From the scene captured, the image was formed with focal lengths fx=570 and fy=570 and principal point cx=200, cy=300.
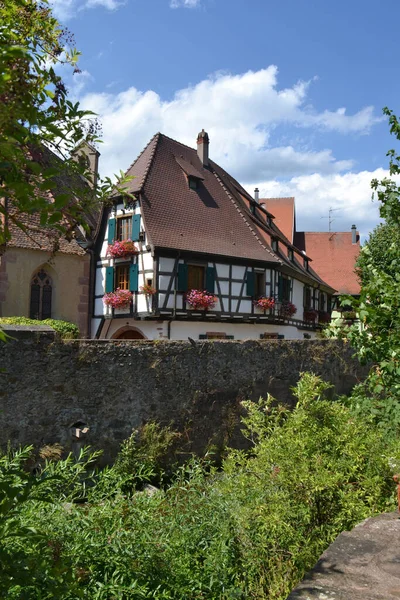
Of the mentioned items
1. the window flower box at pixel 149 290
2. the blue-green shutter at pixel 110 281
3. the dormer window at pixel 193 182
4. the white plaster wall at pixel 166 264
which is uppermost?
the dormer window at pixel 193 182

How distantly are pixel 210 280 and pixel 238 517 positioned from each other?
13.7 metres

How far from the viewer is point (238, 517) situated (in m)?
4.81

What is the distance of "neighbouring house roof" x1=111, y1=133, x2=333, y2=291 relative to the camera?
18.2 metres

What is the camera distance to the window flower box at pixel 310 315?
23.7 metres

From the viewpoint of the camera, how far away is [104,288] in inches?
732

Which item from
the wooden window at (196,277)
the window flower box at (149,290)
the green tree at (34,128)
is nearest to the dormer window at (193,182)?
the wooden window at (196,277)

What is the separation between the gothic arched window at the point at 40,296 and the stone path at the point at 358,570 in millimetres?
14542

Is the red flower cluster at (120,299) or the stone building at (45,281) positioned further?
the red flower cluster at (120,299)

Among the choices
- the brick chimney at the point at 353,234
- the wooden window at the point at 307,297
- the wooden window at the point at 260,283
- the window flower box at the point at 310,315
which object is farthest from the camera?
the brick chimney at the point at 353,234

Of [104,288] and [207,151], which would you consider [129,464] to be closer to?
[104,288]

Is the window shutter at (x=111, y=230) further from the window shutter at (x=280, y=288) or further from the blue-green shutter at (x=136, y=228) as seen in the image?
the window shutter at (x=280, y=288)

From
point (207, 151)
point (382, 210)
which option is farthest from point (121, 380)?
point (207, 151)

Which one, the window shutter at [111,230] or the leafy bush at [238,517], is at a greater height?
the window shutter at [111,230]

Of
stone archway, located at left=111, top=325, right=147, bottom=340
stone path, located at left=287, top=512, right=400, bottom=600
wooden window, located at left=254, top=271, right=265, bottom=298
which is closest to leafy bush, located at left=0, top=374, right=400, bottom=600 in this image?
stone path, located at left=287, top=512, right=400, bottom=600
